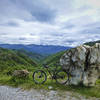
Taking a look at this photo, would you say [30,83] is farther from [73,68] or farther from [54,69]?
[73,68]

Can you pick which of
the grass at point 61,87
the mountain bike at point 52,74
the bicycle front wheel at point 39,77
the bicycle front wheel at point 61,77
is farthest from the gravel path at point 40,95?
the bicycle front wheel at point 61,77

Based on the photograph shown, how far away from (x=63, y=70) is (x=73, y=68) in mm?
1430

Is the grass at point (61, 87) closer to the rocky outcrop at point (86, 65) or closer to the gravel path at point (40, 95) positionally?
the rocky outcrop at point (86, 65)

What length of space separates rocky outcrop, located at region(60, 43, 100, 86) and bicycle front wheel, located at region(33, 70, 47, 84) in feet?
Result: 11.2

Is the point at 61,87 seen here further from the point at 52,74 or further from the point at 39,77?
the point at 39,77

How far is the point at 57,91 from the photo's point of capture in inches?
429

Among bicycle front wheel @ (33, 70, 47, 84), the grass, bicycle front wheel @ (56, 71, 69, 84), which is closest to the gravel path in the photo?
the grass

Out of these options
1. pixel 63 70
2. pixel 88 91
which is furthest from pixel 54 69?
pixel 88 91

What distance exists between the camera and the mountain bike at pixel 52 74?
1310 centimetres

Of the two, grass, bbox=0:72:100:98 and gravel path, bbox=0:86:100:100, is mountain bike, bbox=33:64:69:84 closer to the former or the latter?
grass, bbox=0:72:100:98

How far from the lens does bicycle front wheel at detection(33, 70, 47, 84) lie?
43.0 feet

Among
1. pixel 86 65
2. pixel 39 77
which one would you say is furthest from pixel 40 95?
pixel 86 65

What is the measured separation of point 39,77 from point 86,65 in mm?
5566

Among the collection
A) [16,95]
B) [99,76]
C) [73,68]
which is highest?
[73,68]
